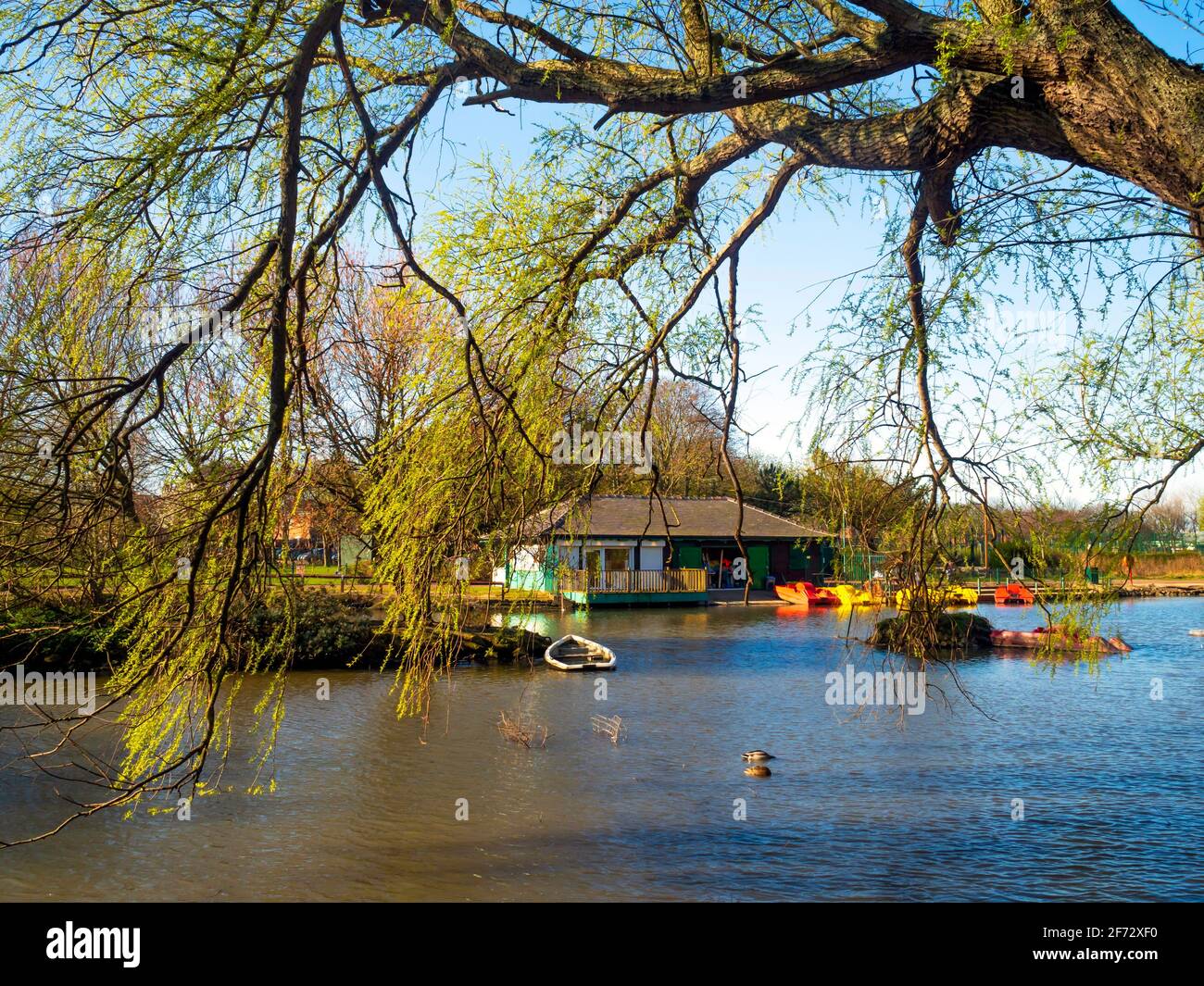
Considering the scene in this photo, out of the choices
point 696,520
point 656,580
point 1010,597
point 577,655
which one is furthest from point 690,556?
point 577,655

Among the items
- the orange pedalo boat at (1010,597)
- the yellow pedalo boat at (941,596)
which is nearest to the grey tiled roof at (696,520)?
the orange pedalo boat at (1010,597)

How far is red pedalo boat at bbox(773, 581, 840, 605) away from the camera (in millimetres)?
38656

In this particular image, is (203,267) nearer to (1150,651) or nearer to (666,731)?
(666,731)

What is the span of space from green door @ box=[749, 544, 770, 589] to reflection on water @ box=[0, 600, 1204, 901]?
78.0ft

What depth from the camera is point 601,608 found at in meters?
36.8

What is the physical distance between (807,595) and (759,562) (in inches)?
228

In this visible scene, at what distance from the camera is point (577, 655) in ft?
74.3

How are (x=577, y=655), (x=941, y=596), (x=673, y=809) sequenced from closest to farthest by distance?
1. (x=941, y=596)
2. (x=673, y=809)
3. (x=577, y=655)

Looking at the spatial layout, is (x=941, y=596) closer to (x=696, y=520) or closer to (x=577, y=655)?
(x=577, y=655)

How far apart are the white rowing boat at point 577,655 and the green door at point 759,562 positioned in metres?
21.4

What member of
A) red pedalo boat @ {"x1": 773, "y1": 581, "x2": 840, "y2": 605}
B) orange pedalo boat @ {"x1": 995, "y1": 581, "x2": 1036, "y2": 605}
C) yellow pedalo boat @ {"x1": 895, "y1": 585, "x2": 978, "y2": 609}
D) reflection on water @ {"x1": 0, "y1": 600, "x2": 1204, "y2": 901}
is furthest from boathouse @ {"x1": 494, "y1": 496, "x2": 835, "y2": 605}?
yellow pedalo boat @ {"x1": 895, "y1": 585, "x2": 978, "y2": 609}

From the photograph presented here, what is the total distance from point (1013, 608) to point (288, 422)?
39415 mm
